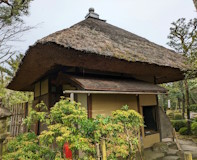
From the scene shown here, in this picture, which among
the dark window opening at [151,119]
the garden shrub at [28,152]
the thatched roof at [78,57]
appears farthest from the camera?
the dark window opening at [151,119]

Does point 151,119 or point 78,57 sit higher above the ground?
point 78,57

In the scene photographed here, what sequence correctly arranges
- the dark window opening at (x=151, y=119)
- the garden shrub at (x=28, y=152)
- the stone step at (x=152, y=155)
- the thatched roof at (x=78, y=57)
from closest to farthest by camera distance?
the garden shrub at (x=28, y=152) → the thatched roof at (x=78, y=57) → the stone step at (x=152, y=155) → the dark window opening at (x=151, y=119)

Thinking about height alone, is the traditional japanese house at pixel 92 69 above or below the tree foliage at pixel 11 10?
below

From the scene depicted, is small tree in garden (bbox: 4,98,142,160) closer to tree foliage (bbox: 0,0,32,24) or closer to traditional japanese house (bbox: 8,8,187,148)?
traditional japanese house (bbox: 8,8,187,148)

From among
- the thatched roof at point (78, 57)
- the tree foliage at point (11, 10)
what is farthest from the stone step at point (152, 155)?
the tree foliage at point (11, 10)

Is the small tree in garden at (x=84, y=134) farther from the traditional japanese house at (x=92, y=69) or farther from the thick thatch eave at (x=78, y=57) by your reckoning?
the thick thatch eave at (x=78, y=57)

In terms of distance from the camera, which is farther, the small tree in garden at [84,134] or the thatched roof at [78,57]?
the thatched roof at [78,57]

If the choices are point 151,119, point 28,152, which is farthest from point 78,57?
point 151,119

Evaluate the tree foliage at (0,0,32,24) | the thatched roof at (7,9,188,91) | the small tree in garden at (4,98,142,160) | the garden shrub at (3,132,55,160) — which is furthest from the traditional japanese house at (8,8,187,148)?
the tree foliage at (0,0,32,24)

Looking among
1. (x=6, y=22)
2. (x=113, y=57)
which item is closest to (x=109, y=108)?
(x=113, y=57)

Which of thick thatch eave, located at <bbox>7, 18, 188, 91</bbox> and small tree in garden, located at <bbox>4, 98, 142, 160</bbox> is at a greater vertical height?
thick thatch eave, located at <bbox>7, 18, 188, 91</bbox>

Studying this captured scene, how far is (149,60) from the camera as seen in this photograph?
179 inches

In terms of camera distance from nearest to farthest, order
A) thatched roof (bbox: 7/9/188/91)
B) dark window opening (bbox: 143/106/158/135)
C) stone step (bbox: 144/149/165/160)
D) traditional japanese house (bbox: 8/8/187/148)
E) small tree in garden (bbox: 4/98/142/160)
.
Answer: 1. small tree in garden (bbox: 4/98/142/160)
2. thatched roof (bbox: 7/9/188/91)
3. traditional japanese house (bbox: 8/8/187/148)
4. stone step (bbox: 144/149/165/160)
5. dark window opening (bbox: 143/106/158/135)

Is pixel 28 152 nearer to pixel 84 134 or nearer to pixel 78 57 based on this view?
pixel 84 134
